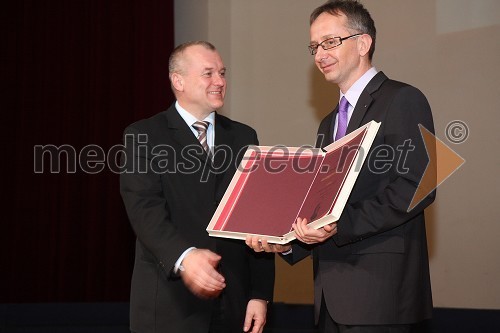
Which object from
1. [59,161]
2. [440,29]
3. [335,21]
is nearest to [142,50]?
[59,161]

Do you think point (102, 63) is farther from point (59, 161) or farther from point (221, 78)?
point (221, 78)

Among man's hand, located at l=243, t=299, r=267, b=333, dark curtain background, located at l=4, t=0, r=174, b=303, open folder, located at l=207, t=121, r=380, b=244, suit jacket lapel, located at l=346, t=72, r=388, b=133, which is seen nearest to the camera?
open folder, located at l=207, t=121, r=380, b=244

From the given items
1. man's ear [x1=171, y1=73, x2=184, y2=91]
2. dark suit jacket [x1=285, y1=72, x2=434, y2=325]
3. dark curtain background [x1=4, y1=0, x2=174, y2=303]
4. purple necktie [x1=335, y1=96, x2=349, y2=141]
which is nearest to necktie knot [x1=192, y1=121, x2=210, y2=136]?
man's ear [x1=171, y1=73, x2=184, y2=91]

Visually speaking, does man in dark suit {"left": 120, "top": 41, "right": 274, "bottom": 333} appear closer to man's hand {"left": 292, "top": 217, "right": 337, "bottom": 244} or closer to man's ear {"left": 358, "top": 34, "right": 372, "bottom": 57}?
man's hand {"left": 292, "top": 217, "right": 337, "bottom": 244}

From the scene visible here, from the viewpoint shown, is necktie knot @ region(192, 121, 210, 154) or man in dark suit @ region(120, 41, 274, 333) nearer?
man in dark suit @ region(120, 41, 274, 333)

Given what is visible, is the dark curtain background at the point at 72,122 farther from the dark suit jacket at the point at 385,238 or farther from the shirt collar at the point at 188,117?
the dark suit jacket at the point at 385,238

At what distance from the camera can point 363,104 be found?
2125mm

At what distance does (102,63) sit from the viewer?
4.79 m

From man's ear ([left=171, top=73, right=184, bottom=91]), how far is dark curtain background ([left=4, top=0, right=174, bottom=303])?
2.34 metres

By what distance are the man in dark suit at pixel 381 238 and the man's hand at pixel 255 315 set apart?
0.80 ft

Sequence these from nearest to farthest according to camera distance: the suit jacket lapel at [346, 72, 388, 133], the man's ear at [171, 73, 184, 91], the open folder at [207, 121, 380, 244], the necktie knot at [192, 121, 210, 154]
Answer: the open folder at [207, 121, 380, 244], the suit jacket lapel at [346, 72, 388, 133], the necktie knot at [192, 121, 210, 154], the man's ear at [171, 73, 184, 91]

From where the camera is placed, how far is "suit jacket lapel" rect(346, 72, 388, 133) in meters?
2.10

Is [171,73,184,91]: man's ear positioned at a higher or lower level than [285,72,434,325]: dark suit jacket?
higher

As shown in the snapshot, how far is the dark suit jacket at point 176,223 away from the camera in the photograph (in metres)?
2.11
